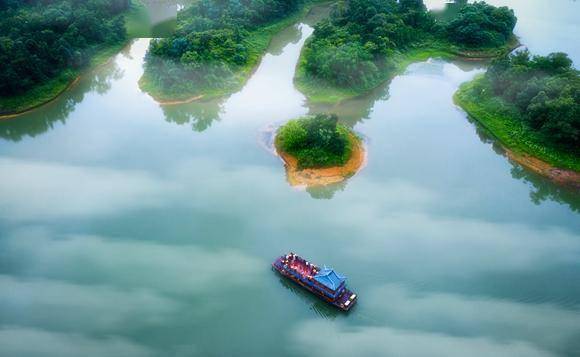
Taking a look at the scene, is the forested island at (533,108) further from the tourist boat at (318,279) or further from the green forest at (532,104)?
the tourist boat at (318,279)

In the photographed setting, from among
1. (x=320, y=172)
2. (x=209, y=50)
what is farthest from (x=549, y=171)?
(x=209, y=50)

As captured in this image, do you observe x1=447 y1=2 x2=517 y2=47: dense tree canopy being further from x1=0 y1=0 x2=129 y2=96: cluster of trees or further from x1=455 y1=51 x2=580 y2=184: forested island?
x1=0 y1=0 x2=129 y2=96: cluster of trees

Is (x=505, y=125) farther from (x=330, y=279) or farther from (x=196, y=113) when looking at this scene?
(x=196, y=113)

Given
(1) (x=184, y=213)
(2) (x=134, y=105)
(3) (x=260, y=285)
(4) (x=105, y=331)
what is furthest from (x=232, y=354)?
(2) (x=134, y=105)

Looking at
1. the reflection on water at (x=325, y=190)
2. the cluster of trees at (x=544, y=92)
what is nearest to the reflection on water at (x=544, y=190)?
the cluster of trees at (x=544, y=92)

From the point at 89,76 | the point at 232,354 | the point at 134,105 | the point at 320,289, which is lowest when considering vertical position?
the point at 232,354

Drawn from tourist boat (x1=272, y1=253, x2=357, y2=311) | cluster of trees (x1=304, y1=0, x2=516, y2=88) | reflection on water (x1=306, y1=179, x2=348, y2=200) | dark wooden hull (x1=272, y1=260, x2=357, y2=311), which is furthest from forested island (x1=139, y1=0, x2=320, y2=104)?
dark wooden hull (x1=272, y1=260, x2=357, y2=311)

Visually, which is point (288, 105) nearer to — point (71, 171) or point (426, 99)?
point (426, 99)
